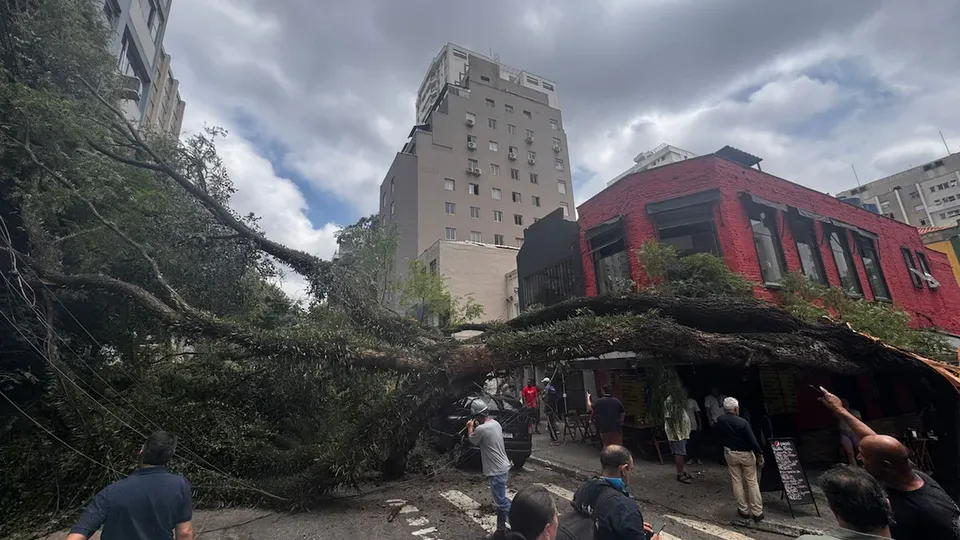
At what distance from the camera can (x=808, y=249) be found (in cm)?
1320

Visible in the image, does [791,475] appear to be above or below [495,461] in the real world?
below

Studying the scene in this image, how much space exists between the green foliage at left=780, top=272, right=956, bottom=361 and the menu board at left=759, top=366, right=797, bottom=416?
161 cm

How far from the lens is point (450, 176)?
36.3 metres

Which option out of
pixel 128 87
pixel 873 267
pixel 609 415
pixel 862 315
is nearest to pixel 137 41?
pixel 128 87

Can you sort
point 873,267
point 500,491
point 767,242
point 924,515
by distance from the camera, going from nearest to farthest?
1. point 924,515
2. point 500,491
3. point 767,242
4. point 873,267

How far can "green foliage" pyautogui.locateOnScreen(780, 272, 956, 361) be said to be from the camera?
30.3ft

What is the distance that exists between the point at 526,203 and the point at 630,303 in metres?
31.5

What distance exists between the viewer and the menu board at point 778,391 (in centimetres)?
1013

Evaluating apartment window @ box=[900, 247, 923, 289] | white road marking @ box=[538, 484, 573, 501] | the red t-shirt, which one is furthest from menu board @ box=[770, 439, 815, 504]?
apartment window @ box=[900, 247, 923, 289]

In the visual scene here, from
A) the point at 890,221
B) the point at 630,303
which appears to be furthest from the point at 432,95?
the point at 630,303

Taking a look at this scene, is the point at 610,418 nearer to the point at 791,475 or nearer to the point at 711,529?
the point at 711,529

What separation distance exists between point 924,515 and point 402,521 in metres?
5.44

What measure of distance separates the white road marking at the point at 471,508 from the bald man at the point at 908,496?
410cm

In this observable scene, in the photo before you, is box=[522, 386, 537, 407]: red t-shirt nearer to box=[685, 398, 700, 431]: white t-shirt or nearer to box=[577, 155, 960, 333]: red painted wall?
box=[577, 155, 960, 333]: red painted wall
